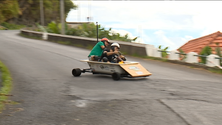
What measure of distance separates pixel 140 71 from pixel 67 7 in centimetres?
8266

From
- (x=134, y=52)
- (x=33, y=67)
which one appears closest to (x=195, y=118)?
(x=33, y=67)

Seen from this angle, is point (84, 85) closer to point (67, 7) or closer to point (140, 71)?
point (140, 71)

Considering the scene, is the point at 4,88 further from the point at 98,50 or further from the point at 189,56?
the point at 189,56

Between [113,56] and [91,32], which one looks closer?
[113,56]

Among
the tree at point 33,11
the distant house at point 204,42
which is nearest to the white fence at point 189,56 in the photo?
the distant house at point 204,42

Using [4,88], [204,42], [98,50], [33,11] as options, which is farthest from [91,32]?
[33,11]

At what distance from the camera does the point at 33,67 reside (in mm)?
15102

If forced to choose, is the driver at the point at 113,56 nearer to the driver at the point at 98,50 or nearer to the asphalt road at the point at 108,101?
the driver at the point at 98,50

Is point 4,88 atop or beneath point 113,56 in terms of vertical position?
beneath

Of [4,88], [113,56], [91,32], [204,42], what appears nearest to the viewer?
[4,88]

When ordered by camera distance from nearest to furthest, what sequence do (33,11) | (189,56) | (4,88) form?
(4,88)
(189,56)
(33,11)

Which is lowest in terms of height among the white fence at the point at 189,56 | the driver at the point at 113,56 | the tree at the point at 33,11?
the white fence at the point at 189,56

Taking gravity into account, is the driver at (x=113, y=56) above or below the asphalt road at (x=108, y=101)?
above

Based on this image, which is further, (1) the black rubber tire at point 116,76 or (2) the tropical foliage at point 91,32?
(2) the tropical foliage at point 91,32
